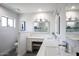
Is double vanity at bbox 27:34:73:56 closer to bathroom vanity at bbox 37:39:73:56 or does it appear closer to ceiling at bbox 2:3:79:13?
bathroom vanity at bbox 37:39:73:56

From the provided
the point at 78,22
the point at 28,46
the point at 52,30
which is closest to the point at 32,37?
the point at 28,46

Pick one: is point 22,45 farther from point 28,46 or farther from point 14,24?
point 14,24

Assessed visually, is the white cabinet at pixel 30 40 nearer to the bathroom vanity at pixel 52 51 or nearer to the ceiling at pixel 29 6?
the ceiling at pixel 29 6

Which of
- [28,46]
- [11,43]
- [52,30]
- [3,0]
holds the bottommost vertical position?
[28,46]

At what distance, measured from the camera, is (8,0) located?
2.42 ft

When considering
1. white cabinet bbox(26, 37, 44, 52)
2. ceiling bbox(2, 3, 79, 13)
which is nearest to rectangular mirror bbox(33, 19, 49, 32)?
white cabinet bbox(26, 37, 44, 52)

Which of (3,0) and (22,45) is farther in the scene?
(22,45)

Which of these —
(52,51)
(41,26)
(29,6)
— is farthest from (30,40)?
(52,51)

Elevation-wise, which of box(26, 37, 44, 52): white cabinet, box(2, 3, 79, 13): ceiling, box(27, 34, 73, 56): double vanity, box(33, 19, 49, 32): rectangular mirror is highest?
box(2, 3, 79, 13): ceiling

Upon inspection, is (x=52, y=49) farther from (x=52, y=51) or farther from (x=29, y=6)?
(x=29, y=6)

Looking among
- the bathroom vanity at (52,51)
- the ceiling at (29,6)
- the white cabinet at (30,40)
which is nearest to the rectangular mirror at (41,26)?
the white cabinet at (30,40)

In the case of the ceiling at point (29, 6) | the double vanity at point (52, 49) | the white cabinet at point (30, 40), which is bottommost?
the white cabinet at point (30, 40)

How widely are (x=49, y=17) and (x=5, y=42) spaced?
4.62 ft

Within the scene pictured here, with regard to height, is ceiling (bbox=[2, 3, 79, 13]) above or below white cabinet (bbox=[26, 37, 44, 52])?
above
